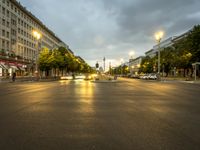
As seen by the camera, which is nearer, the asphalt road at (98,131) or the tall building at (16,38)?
the asphalt road at (98,131)

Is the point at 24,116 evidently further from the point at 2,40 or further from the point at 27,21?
the point at 27,21

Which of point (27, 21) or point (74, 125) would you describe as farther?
point (27, 21)

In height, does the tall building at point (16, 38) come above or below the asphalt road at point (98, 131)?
above

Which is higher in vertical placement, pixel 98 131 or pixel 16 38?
pixel 16 38

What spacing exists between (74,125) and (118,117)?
1.88 meters

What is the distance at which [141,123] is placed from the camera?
23.9 ft

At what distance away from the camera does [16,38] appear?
Answer: 233ft

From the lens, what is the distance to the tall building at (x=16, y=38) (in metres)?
61.1

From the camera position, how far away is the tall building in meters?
61.1

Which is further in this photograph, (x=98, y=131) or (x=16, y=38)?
(x=16, y=38)

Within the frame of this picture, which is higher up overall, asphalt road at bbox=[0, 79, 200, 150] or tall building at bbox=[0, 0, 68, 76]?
tall building at bbox=[0, 0, 68, 76]

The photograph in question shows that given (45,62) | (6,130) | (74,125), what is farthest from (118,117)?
(45,62)

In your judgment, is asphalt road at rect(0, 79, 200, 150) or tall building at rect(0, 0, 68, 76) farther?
tall building at rect(0, 0, 68, 76)

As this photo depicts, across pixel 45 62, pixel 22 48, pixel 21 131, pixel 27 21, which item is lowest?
pixel 21 131
